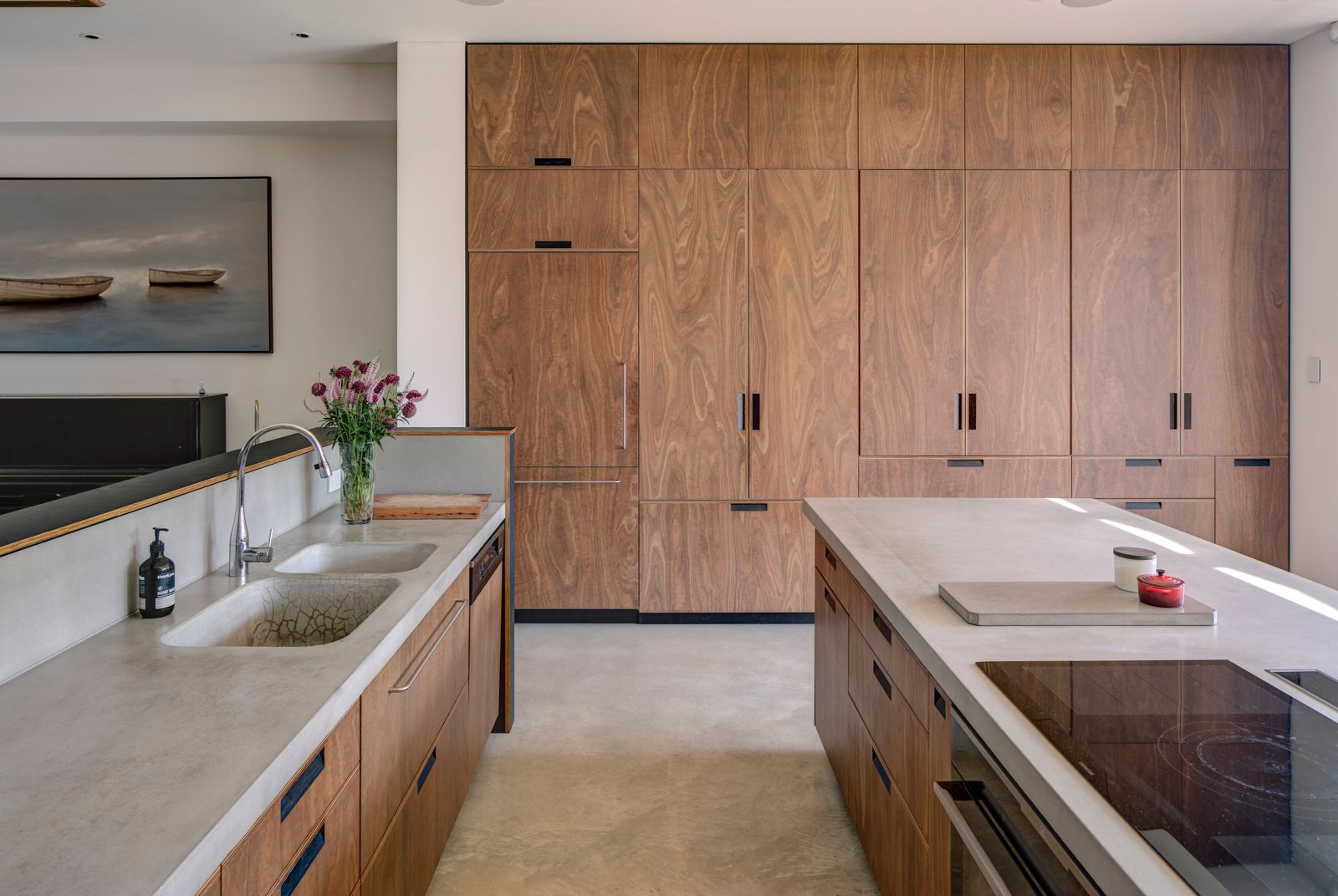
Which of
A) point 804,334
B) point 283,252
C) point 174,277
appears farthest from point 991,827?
point 174,277

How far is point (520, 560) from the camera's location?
4371 mm

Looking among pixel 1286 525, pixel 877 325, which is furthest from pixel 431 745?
pixel 1286 525

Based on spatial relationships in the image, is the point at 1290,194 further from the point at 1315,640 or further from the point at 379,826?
the point at 379,826

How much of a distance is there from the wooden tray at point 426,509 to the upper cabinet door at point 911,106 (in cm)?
264

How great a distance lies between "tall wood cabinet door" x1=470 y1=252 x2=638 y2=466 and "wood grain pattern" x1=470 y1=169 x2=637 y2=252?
0.30ft

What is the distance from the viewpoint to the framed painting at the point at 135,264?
495cm

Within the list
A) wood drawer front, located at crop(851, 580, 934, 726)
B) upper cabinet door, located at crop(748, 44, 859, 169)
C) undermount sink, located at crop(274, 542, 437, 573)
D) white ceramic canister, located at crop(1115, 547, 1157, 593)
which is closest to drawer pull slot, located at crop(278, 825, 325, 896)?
wood drawer front, located at crop(851, 580, 934, 726)

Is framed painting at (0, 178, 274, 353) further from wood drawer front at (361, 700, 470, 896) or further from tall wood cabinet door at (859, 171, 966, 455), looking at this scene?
wood drawer front at (361, 700, 470, 896)

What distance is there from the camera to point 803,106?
424cm

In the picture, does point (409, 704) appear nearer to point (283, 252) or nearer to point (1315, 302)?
point (283, 252)

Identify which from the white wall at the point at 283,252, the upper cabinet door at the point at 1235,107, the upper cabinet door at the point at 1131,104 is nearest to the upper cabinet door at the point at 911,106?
the upper cabinet door at the point at 1131,104

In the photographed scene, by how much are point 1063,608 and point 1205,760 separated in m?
0.56

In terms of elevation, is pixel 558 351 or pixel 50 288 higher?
pixel 50 288

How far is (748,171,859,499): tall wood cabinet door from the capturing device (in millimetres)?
4262
